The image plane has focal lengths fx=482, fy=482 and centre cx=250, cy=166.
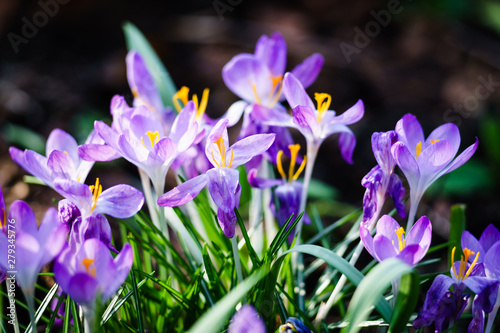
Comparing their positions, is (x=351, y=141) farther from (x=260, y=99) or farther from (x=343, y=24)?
(x=343, y=24)

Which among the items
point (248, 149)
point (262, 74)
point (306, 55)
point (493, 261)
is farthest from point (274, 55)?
point (306, 55)

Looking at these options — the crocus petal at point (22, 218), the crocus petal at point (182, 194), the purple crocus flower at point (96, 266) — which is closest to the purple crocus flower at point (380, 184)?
the crocus petal at point (182, 194)

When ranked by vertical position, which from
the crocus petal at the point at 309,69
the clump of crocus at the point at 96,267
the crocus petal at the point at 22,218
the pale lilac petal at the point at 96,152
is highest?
the pale lilac petal at the point at 96,152

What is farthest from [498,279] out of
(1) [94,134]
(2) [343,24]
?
(2) [343,24]

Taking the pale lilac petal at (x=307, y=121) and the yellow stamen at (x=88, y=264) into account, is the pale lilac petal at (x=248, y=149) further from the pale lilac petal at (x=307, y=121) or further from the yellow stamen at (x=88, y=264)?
the yellow stamen at (x=88, y=264)

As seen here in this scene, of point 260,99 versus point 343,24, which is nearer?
point 260,99
